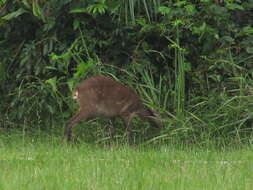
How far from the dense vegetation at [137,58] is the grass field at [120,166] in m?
0.83

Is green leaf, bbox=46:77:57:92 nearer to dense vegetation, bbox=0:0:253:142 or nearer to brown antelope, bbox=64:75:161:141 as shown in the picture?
dense vegetation, bbox=0:0:253:142

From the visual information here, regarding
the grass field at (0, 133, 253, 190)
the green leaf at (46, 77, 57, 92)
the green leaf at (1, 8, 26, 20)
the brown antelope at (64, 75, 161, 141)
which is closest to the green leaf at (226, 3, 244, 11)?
the brown antelope at (64, 75, 161, 141)

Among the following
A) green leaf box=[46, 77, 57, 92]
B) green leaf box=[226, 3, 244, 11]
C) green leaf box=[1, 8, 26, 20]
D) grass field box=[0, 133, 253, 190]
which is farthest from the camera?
green leaf box=[46, 77, 57, 92]

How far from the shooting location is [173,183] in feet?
18.3

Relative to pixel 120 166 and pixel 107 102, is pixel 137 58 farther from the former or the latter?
pixel 120 166

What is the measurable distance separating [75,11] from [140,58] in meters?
1.34

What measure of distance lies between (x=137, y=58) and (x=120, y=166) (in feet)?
11.4

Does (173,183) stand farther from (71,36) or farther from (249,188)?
(71,36)

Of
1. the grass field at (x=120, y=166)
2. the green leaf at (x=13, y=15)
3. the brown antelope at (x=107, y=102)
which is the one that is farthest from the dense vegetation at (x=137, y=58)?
the grass field at (x=120, y=166)

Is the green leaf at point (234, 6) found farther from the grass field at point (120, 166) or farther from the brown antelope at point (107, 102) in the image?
the grass field at point (120, 166)

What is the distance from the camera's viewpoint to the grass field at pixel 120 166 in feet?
18.1

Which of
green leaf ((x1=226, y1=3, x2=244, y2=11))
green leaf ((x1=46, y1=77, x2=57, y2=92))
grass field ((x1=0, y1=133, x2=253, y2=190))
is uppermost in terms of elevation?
green leaf ((x1=226, y1=3, x2=244, y2=11))

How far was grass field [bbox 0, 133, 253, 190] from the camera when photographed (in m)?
5.53

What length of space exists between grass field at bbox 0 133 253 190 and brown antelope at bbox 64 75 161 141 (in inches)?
18.2
